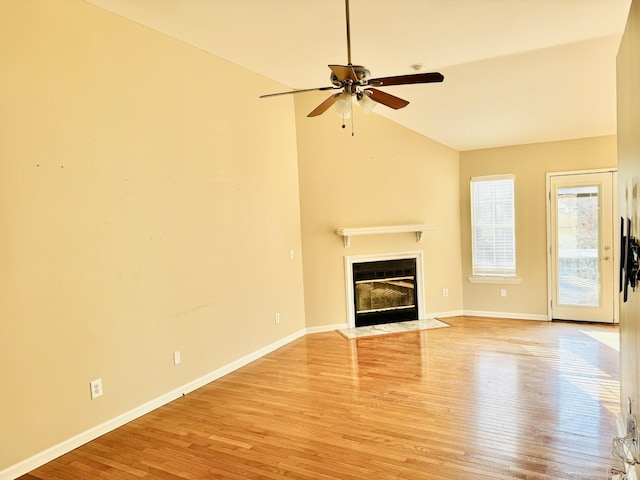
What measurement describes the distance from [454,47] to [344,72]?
6.09ft

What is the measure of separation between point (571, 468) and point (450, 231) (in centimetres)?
407

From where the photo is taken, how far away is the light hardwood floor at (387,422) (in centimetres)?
251

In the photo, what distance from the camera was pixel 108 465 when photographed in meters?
2.64

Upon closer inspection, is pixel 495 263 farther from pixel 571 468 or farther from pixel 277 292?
pixel 571 468

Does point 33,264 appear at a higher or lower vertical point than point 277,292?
higher

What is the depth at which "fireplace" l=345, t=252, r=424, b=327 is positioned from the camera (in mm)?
5781

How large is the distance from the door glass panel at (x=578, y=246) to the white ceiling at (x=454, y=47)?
83 centimetres

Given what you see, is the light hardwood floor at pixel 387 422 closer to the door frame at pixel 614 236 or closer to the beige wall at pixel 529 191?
the door frame at pixel 614 236

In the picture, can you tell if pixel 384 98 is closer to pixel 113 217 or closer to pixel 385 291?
pixel 113 217

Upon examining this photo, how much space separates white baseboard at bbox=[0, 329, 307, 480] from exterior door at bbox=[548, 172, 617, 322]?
414 centimetres

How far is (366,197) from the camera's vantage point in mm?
5789

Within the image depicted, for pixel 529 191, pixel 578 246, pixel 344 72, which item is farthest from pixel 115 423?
pixel 578 246

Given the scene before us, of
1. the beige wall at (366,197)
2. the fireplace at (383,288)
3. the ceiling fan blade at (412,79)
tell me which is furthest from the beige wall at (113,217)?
the ceiling fan blade at (412,79)

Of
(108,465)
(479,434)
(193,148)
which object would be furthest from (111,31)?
(479,434)
